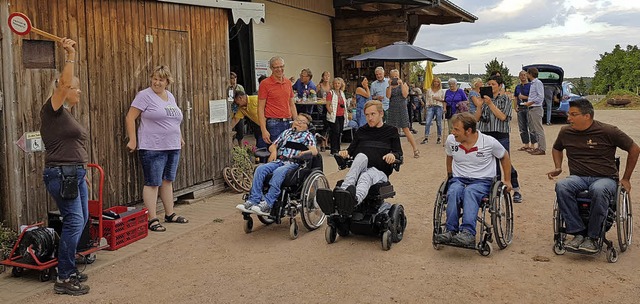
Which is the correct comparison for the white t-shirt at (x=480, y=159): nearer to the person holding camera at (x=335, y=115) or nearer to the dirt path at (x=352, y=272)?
the dirt path at (x=352, y=272)

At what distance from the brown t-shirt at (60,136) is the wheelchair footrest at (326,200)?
6.78ft

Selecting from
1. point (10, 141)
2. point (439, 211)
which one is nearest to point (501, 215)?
point (439, 211)

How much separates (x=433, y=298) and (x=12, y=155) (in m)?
3.77

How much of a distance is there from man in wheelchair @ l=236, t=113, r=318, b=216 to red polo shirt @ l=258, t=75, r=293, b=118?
1255 millimetres

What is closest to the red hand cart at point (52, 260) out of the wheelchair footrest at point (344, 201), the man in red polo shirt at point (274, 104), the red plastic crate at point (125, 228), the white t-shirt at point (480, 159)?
the red plastic crate at point (125, 228)

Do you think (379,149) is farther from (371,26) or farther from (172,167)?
(371,26)

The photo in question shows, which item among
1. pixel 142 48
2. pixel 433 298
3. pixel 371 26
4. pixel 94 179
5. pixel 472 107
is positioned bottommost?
pixel 433 298

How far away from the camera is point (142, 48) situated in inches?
276

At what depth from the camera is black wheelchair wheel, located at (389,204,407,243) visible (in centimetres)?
568

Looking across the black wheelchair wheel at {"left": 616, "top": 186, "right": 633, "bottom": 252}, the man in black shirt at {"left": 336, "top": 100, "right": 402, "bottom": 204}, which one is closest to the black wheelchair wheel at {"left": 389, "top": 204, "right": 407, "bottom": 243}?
the man in black shirt at {"left": 336, "top": 100, "right": 402, "bottom": 204}

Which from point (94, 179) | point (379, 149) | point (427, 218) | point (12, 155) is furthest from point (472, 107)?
point (12, 155)

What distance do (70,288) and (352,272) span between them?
7.12ft

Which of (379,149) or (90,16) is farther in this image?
(90,16)

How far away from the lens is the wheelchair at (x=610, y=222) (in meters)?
5.05
